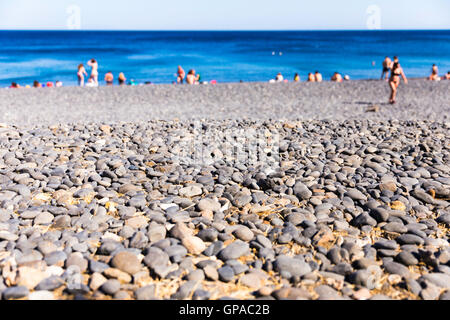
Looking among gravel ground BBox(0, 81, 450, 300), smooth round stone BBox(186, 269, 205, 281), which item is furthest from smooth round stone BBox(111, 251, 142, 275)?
smooth round stone BBox(186, 269, 205, 281)

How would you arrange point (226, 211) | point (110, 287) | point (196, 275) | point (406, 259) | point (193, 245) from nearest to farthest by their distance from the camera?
point (110, 287)
point (196, 275)
point (406, 259)
point (193, 245)
point (226, 211)

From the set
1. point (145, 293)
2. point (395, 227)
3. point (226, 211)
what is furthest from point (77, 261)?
point (395, 227)

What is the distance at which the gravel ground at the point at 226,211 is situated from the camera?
9.57 ft

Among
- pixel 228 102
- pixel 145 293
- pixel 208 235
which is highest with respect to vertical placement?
pixel 228 102

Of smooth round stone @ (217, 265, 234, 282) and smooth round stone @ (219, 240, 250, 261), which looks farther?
smooth round stone @ (219, 240, 250, 261)

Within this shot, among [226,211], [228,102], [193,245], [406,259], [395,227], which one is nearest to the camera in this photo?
[406,259]

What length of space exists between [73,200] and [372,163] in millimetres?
4083

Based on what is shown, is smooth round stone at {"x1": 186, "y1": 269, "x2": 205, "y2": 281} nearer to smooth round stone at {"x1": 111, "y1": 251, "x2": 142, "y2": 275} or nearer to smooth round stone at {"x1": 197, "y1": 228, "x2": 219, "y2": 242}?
smooth round stone at {"x1": 111, "y1": 251, "x2": 142, "y2": 275}

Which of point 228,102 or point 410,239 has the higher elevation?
point 228,102

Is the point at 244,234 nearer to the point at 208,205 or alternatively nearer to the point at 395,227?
the point at 208,205

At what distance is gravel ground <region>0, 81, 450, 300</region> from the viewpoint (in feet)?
9.57

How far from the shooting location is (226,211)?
4.19 metres
